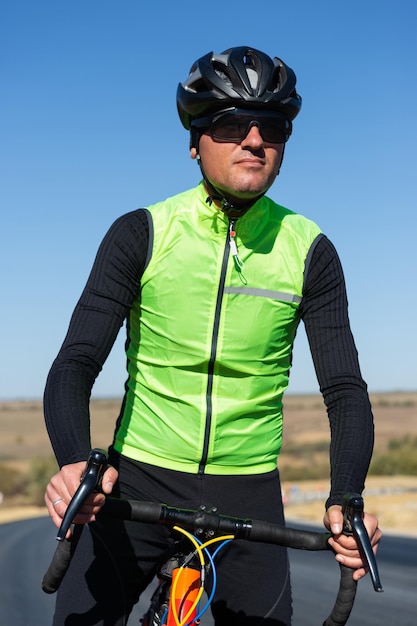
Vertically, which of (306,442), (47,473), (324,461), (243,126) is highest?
(243,126)

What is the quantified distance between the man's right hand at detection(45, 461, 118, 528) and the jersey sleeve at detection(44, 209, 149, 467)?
0.16 metres

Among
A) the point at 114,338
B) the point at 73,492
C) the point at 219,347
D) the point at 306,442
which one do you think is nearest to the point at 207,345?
the point at 219,347

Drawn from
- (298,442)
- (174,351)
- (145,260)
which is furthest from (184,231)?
(298,442)

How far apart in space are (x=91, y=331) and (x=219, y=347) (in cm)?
50

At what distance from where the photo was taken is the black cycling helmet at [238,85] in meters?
3.69

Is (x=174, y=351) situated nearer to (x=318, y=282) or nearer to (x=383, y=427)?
(x=318, y=282)

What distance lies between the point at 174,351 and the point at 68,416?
0.60 m

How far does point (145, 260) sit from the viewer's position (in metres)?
3.59

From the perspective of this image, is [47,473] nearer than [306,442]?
Yes

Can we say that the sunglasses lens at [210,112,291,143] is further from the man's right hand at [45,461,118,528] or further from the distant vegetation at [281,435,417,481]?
the distant vegetation at [281,435,417,481]

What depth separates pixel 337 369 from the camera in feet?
11.8

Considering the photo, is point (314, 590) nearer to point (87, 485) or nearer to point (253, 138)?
point (253, 138)

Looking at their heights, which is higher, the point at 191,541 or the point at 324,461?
the point at 191,541

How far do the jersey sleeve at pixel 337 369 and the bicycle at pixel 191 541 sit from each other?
265 mm
